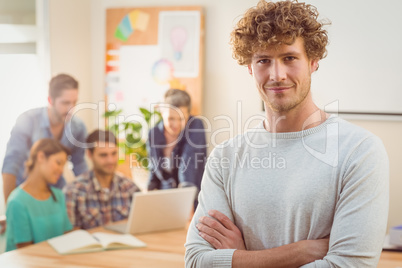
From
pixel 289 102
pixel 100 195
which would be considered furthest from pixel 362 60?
pixel 289 102

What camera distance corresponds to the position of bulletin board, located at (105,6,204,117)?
12.8ft

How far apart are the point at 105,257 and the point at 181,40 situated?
1.97 meters

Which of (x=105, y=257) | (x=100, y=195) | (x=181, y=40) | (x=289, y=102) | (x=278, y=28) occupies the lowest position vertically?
(x=105, y=257)

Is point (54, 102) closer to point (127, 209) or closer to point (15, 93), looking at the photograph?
point (15, 93)

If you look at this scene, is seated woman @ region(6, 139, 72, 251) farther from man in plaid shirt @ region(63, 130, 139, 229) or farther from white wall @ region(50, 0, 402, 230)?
white wall @ region(50, 0, 402, 230)

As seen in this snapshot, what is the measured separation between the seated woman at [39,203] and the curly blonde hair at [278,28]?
6.06ft

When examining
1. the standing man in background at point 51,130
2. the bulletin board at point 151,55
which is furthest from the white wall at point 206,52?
the standing man in background at point 51,130

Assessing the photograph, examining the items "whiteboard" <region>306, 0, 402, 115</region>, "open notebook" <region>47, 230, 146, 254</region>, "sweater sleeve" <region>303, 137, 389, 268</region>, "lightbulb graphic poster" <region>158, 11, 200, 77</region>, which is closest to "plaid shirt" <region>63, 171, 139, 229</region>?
"open notebook" <region>47, 230, 146, 254</region>

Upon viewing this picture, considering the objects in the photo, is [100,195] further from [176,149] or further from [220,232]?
[220,232]

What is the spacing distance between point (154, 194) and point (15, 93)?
1449 millimetres

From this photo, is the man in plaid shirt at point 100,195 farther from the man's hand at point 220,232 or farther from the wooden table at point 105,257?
the man's hand at point 220,232

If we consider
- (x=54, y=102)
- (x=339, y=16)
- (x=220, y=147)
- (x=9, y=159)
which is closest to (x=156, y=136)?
(x=54, y=102)

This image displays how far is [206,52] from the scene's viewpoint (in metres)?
3.95

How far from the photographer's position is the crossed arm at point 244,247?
1.55m
